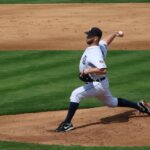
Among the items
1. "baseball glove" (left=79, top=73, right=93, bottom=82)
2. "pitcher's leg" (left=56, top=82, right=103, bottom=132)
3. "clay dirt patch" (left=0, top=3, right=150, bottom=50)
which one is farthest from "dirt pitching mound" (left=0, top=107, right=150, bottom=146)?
"clay dirt patch" (left=0, top=3, right=150, bottom=50)

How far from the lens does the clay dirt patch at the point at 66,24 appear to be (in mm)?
18875

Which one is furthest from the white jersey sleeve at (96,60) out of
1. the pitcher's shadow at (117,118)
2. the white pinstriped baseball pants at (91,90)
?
the pitcher's shadow at (117,118)

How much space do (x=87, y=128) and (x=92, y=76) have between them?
0.91 metres

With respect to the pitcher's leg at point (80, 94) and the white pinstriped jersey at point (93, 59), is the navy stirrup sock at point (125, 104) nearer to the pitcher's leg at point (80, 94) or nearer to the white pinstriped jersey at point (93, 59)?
the pitcher's leg at point (80, 94)

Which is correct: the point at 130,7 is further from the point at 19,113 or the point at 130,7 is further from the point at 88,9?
the point at 19,113

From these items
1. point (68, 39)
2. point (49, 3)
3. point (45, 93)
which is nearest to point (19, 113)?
point (45, 93)

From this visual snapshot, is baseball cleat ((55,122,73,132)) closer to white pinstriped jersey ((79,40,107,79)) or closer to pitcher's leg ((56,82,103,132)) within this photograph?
pitcher's leg ((56,82,103,132))

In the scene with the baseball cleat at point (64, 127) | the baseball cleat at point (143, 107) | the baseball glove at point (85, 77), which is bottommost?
the baseball cleat at point (64, 127)

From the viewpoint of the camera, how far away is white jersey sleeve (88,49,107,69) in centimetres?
998

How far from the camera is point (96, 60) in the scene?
10.0 metres

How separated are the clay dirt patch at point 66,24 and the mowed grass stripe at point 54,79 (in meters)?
1.53

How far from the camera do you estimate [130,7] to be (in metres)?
25.8

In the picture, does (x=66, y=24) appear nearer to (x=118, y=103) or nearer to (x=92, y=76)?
(x=118, y=103)

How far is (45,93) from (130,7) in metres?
13.5
